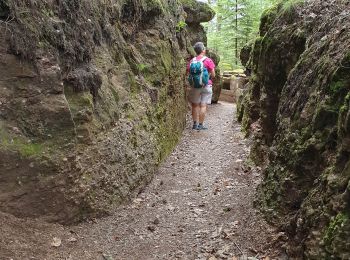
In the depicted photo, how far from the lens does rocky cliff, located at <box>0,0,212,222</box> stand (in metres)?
4.43

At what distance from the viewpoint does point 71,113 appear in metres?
4.88

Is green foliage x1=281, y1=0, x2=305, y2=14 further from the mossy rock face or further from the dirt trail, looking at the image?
the mossy rock face

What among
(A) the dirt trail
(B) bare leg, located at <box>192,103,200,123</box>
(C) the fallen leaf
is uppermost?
(B) bare leg, located at <box>192,103,200,123</box>

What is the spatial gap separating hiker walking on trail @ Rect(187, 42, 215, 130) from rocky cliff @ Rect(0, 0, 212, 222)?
131 inches

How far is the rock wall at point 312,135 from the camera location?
3145 mm

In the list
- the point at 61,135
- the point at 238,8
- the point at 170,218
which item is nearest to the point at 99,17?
the point at 61,135

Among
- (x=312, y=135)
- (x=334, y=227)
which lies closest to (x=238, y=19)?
(x=312, y=135)

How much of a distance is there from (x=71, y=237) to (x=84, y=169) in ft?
2.95

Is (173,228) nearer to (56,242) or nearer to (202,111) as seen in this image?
(56,242)

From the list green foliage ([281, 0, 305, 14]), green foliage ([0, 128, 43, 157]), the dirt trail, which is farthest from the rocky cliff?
green foliage ([281, 0, 305, 14])

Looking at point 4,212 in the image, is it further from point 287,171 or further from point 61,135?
point 287,171

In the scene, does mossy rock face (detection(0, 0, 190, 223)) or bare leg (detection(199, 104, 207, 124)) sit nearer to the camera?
mossy rock face (detection(0, 0, 190, 223))

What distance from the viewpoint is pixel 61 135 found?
15.6ft

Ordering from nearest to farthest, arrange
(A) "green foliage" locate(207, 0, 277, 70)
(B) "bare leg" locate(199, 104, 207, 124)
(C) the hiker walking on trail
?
1. (C) the hiker walking on trail
2. (B) "bare leg" locate(199, 104, 207, 124)
3. (A) "green foliage" locate(207, 0, 277, 70)
